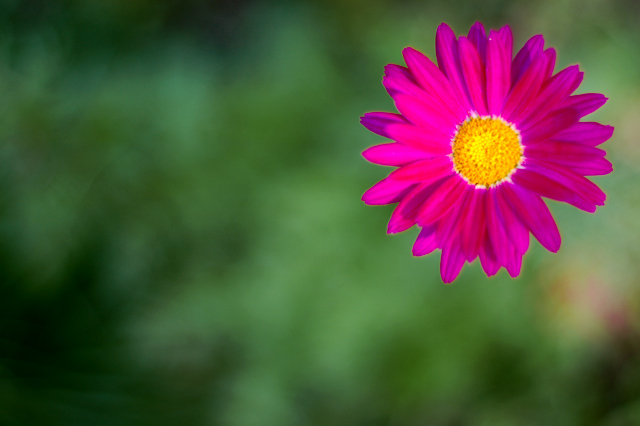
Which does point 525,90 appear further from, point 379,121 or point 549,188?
point 379,121

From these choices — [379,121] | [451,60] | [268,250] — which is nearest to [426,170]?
[379,121]

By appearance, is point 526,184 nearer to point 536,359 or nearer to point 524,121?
point 524,121

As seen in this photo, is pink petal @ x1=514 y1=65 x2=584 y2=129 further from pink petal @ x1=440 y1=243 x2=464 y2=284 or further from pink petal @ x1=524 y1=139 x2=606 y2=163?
pink petal @ x1=440 y1=243 x2=464 y2=284

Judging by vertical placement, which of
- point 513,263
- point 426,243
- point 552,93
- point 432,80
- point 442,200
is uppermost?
point 432,80

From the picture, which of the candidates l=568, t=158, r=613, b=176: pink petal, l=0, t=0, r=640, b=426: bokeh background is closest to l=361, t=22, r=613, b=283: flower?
l=568, t=158, r=613, b=176: pink petal

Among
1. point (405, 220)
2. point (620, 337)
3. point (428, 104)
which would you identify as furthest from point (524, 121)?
point (620, 337)

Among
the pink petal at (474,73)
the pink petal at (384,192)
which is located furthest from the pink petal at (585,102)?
the pink petal at (384,192)

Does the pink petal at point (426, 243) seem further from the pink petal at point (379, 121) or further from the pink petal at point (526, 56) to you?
the pink petal at point (526, 56)
